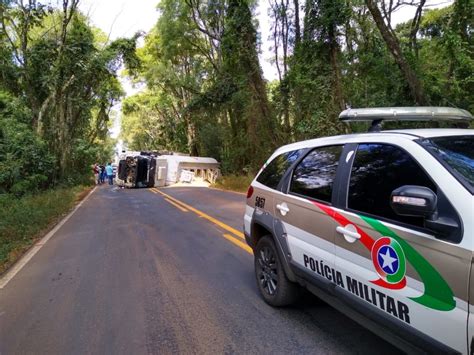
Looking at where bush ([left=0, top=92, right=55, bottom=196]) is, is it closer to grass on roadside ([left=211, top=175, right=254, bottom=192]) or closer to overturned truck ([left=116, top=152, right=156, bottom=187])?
overturned truck ([left=116, top=152, right=156, bottom=187])

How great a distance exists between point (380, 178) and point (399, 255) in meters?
0.62

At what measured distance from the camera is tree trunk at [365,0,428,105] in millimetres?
13227

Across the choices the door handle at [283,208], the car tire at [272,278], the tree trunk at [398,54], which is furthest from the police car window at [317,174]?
the tree trunk at [398,54]

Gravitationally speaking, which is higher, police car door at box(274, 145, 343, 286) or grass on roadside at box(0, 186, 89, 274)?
police car door at box(274, 145, 343, 286)

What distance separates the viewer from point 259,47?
2450 cm

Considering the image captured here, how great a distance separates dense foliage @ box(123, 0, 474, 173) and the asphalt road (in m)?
8.66

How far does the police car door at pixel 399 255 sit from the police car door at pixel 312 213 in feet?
0.63

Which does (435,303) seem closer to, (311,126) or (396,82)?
(396,82)

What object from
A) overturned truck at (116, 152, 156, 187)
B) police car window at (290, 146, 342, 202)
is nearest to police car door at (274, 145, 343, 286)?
police car window at (290, 146, 342, 202)

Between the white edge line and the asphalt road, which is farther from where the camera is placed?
the white edge line

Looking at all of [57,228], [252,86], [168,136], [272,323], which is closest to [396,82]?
[252,86]

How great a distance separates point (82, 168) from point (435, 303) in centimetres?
4134

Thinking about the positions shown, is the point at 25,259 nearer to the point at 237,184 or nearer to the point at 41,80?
the point at 41,80

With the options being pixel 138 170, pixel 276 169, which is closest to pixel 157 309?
pixel 276 169
